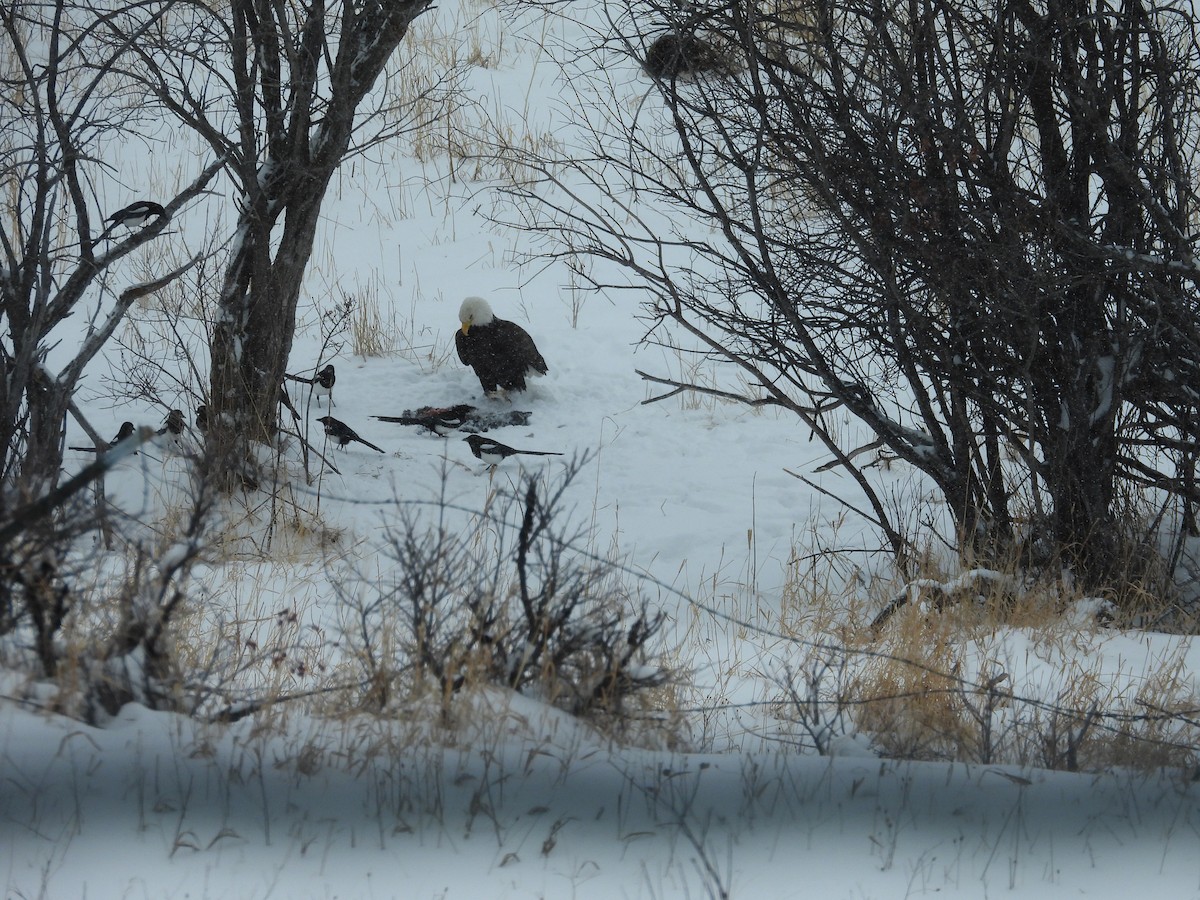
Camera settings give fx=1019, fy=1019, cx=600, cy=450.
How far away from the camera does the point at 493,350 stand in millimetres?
6637

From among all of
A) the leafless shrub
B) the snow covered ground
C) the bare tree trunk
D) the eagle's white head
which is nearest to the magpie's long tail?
the eagle's white head

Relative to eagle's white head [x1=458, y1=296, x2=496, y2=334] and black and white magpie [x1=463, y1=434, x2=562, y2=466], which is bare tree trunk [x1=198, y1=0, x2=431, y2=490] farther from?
eagle's white head [x1=458, y1=296, x2=496, y2=334]

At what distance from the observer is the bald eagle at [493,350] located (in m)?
6.64

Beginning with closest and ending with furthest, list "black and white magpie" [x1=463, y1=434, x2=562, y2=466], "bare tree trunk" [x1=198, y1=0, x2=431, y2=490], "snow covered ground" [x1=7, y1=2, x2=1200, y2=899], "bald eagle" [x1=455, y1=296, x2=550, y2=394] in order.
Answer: "snow covered ground" [x1=7, y1=2, x2=1200, y2=899], "bare tree trunk" [x1=198, y1=0, x2=431, y2=490], "black and white magpie" [x1=463, y1=434, x2=562, y2=466], "bald eagle" [x1=455, y1=296, x2=550, y2=394]

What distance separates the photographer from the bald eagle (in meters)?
6.64

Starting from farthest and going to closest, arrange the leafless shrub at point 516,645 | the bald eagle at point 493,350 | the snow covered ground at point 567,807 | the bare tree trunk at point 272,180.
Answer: the bald eagle at point 493,350 → the bare tree trunk at point 272,180 → the leafless shrub at point 516,645 → the snow covered ground at point 567,807

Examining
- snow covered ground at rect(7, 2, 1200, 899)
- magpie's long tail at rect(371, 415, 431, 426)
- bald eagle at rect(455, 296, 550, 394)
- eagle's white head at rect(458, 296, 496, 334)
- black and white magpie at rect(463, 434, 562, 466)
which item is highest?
eagle's white head at rect(458, 296, 496, 334)

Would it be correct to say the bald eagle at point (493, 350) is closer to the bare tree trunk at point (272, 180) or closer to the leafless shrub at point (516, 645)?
the bare tree trunk at point (272, 180)

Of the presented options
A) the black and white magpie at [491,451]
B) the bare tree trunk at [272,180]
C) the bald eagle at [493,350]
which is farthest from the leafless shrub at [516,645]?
the bald eagle at [493,350]

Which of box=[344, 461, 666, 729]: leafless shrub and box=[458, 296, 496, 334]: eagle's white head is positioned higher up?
box=[458, 296, 496, 334]: eagle's white head

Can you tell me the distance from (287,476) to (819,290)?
2.53 metres

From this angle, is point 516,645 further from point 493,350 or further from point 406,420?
point 493,350

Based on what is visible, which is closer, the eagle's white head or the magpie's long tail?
the magpie's long tail

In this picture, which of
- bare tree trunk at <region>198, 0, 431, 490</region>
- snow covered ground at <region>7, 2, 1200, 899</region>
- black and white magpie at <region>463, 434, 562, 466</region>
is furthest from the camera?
black and white magpie at <region>463, 434, 562, 466</region>
